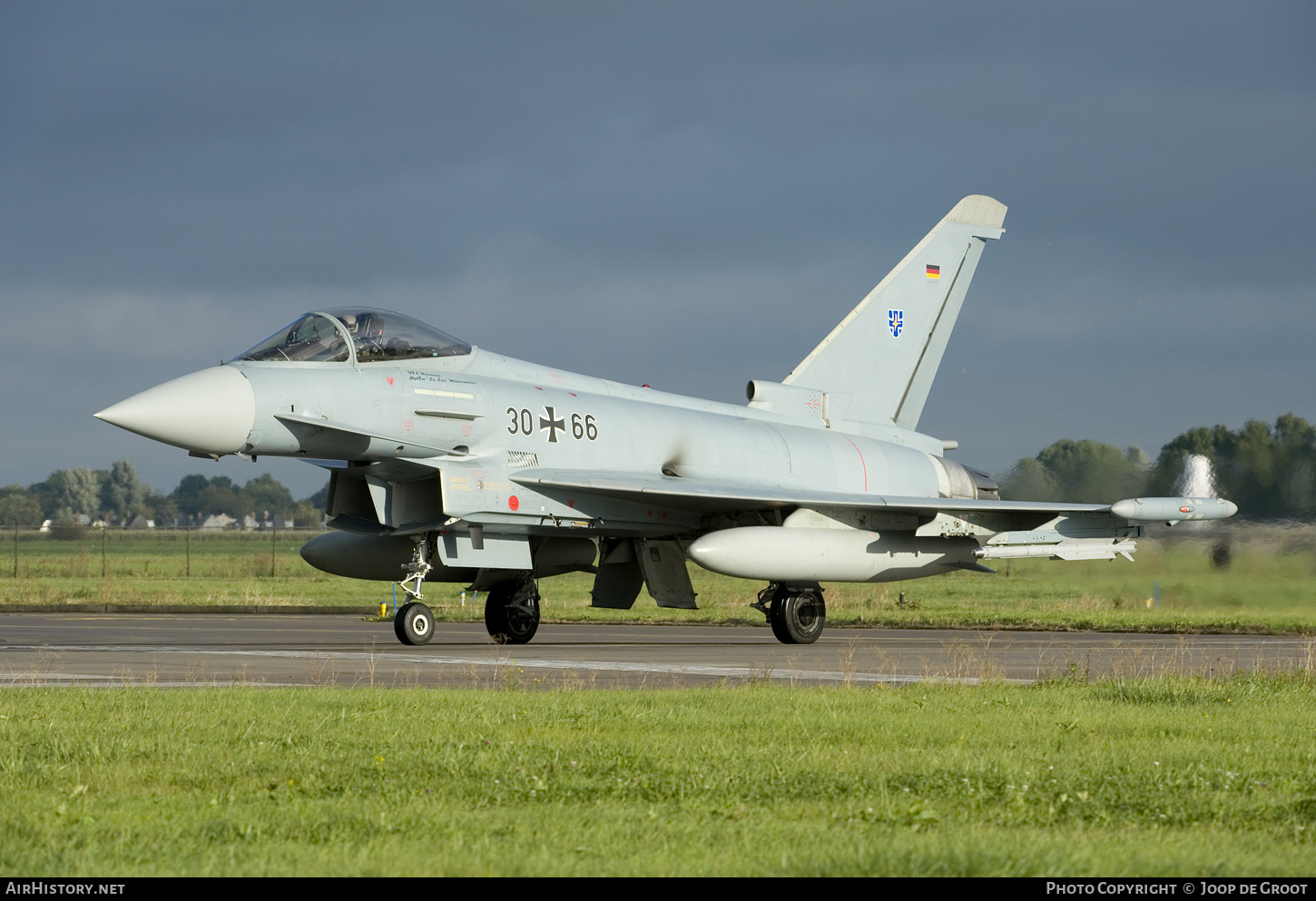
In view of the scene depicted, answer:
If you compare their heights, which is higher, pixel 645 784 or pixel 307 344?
pixel 307 344

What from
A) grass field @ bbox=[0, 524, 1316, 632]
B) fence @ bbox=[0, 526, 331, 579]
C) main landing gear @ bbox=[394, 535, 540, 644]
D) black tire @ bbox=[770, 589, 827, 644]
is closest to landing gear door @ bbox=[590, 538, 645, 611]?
main landing gear @ bbox=[394, 535, 540, 644]

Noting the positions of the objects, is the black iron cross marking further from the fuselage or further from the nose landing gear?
the nose landing gear

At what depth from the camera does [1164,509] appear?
63.0 feet

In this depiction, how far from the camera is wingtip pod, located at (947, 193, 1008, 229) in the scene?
24.0 meters

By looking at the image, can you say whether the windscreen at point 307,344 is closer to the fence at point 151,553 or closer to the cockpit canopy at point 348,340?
the cockpit canopy at point 348,340

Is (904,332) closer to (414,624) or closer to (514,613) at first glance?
(514,613)

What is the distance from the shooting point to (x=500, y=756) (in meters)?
6.96

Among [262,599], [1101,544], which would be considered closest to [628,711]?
[1101,544]

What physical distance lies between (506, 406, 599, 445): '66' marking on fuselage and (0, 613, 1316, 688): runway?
260cm

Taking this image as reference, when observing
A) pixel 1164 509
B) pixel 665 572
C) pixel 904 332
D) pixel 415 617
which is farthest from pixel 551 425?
pixel 1164 509

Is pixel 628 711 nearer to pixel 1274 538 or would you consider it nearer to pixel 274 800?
pixel 274 800

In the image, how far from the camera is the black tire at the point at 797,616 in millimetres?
18656

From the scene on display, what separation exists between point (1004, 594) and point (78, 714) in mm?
32369

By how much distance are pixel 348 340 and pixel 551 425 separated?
9.20 ft
